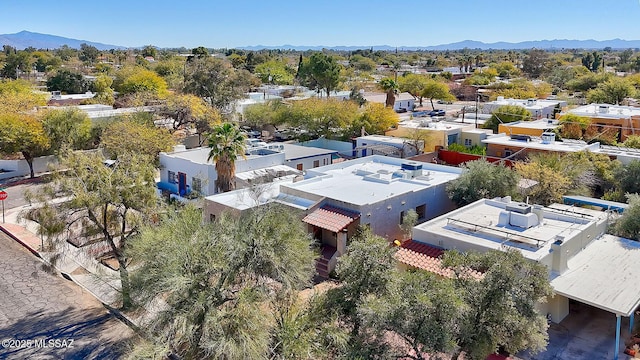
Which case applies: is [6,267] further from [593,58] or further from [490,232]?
[593,58]

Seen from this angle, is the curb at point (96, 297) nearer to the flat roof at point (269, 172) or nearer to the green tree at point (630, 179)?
the flat roof at point (269, 172)

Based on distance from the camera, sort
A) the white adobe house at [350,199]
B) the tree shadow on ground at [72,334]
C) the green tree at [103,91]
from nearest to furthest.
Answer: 1. the tree shadow on ground at [72,334]
2. the white adobe house at [350,199]
3. the green tree at [103,91]

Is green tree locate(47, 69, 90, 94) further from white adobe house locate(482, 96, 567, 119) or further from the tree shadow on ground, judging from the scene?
the tree shadow on ground

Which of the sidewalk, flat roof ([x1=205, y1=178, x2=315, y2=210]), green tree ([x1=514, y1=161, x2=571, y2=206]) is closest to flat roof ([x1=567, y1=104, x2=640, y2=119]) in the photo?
green tree ([x1=514, y1=161, x2=571, y2=206])

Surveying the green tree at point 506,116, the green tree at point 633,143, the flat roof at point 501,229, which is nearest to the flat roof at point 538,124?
the green tree at point 506,116

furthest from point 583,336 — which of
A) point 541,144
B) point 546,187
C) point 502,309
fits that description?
point 541,144

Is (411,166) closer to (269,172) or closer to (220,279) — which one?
(269,172)
